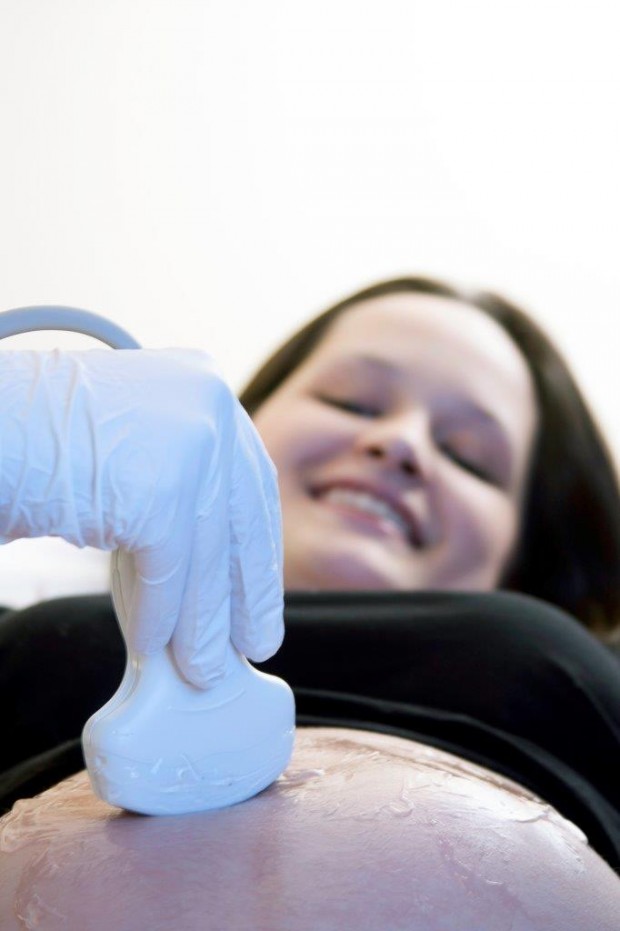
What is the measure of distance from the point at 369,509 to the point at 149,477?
949 millimetres

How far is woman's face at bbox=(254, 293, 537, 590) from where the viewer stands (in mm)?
1368

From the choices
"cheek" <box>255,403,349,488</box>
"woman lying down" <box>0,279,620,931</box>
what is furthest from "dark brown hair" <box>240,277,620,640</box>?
"cheek" <box>255,403,349,488</box>

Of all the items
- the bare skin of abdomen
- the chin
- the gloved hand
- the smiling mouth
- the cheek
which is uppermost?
the gloved hand

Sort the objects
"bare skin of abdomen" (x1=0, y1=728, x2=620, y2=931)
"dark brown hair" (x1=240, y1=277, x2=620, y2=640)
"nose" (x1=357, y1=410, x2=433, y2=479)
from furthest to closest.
Answer: "dark brown hair" (x1=240, y1=277, x2=620, y2=640)
"nose" (x1=357, y1=410, x2=433, y2=479)
"bare skin of abdomen" (x1=0, y1=728, x2=620, y2=931)

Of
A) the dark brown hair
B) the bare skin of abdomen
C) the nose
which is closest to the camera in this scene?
the bare skin of abdomen

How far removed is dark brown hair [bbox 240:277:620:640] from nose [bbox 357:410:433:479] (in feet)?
0.90

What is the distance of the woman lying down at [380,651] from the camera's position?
0.46 metres

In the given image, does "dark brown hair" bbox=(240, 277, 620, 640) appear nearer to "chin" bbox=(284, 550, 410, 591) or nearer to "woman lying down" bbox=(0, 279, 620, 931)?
"woman lying down" bbox=(0, 279, 620, 931)

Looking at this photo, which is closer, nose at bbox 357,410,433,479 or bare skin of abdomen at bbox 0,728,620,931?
bare skin of abdomen at bbox 0,728,620,931

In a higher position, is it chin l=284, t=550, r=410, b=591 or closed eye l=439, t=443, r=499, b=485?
closed eye l=439, t=443, r=499, b=485

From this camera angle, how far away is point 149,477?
1.51 feet

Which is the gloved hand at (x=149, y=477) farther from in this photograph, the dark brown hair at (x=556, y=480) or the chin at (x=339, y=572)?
the dark brown hair at (x=556, y=480)

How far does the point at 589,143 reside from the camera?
7.57ft

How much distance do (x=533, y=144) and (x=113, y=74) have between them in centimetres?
95
